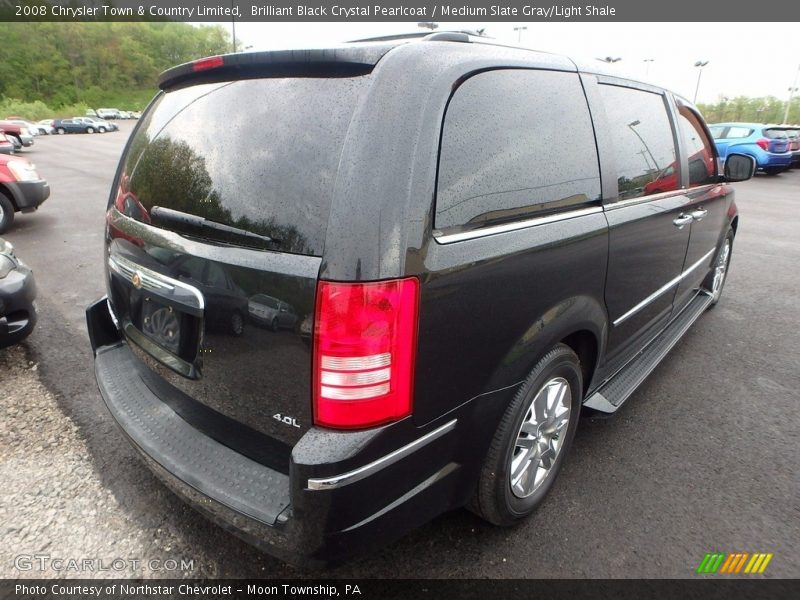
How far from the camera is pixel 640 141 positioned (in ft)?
8.77

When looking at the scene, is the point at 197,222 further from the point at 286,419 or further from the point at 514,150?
the point at 514,150

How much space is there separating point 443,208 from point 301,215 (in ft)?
1.42

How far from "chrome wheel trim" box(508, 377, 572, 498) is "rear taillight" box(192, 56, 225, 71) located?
5.87 feet

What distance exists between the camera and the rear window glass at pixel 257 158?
4.83 ft

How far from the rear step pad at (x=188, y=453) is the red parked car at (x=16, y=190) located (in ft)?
22.3

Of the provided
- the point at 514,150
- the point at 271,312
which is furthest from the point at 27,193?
the point at 514,150

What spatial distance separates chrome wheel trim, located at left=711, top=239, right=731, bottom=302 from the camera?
15.0 ft

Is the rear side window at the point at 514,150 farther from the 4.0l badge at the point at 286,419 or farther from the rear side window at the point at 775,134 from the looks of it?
the rear side window at the point at 775,134

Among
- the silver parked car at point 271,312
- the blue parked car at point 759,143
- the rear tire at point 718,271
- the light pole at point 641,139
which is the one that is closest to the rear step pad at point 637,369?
the rear tire at point 718,271

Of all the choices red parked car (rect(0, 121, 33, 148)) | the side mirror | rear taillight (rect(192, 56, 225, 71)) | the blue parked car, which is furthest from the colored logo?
red parked car (rect(0, 121, 33, 148))

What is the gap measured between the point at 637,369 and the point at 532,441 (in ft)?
3.92

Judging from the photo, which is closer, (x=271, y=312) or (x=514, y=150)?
(x=271, y=312)

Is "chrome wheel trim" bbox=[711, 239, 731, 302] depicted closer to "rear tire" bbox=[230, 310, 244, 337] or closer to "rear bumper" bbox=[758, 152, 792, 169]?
"rear tire" bbox=[230, 310, 244, 337]

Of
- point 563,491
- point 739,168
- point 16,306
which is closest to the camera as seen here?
point 563,491
